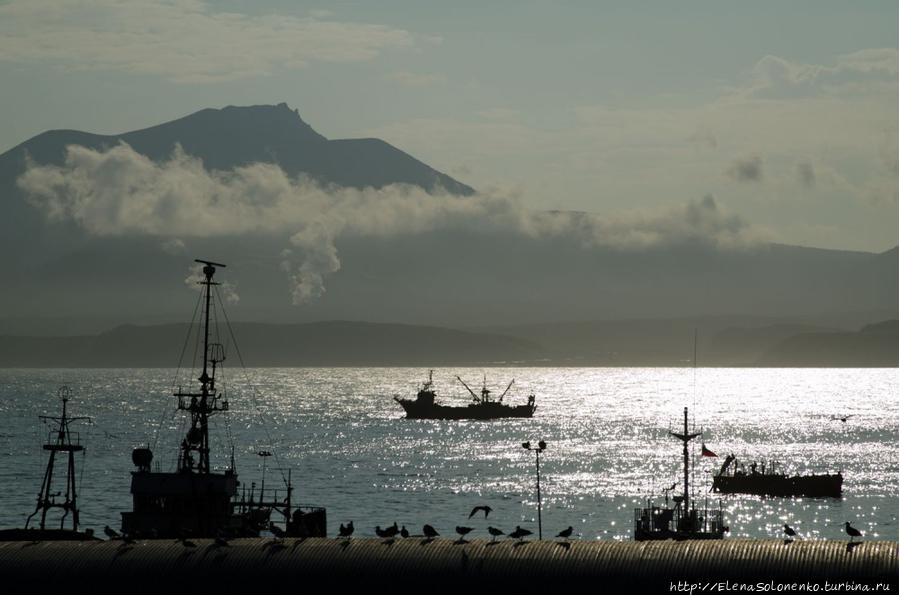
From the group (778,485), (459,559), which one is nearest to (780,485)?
(778,485)

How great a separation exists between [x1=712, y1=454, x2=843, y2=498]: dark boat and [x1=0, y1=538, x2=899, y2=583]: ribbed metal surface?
403 feet

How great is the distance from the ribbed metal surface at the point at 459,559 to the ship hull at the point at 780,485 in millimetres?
122886

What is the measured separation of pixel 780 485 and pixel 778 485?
Answer: 0.26 metres

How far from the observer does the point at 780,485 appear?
185 meters

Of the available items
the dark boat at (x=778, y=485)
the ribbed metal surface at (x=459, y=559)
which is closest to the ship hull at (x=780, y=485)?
the dark boat at (x=778, y=485)

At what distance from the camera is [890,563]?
58.5 metres

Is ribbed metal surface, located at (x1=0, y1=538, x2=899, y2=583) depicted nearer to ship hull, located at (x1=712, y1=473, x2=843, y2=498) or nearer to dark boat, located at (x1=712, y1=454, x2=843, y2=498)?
dark boat, located at (x1=712, y1=454, x2=843, y2=498)

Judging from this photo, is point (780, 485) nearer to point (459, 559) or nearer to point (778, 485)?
point (778, 485)

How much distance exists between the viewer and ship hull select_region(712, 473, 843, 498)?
601 ft

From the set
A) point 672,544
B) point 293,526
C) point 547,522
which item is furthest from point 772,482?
point 672,544

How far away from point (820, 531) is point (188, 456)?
8459 cm

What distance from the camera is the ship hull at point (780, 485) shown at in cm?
18325

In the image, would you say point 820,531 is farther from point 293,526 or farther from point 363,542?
point 363,542

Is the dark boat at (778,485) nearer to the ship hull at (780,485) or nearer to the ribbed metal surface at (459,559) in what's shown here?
the ship hull at (780,485)
